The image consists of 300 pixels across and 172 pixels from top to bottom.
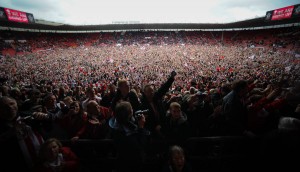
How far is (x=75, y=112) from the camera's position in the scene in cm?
304

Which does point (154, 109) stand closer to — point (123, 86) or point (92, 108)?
point (123, 86)

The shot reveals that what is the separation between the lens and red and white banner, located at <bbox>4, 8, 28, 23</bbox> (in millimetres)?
34450

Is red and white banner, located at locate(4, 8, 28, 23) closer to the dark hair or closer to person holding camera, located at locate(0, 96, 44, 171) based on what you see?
person holding camera, located at locate(0, 96, 44, 171)

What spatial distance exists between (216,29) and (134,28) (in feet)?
76.5

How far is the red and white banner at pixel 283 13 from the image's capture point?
105ft

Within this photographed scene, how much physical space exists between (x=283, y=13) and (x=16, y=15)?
53.5 m

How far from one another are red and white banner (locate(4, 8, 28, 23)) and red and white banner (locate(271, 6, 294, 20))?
5234cm

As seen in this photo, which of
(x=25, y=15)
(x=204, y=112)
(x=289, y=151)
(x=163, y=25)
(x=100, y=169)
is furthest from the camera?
(x=163, y=25)

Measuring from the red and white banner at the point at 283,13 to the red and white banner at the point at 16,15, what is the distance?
2061 inches

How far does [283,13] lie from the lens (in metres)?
33.3

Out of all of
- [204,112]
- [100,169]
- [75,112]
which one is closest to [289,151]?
[204,112]

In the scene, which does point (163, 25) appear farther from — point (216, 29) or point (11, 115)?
point (11, 115)

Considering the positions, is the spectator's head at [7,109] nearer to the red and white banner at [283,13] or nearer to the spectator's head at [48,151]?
the spectator's head at [48,151]

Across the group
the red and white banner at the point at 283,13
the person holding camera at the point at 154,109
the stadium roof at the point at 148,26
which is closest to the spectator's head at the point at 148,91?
the person holding camera at the point at 154,109
